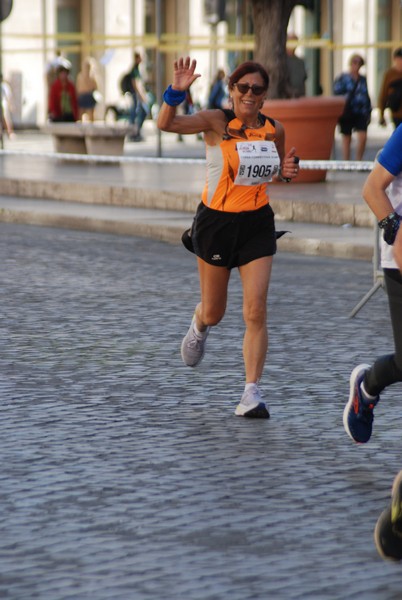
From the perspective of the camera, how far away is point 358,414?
20.1 feet

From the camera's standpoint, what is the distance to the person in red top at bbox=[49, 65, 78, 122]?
2878 centimetres

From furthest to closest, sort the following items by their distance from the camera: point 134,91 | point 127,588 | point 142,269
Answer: point 134,91 → point 142,269 → point 127,588

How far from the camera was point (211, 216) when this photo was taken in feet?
24.0

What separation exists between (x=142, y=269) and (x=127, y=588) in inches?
337

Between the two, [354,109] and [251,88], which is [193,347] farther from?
[354,109]

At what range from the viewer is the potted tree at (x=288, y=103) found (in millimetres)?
18719

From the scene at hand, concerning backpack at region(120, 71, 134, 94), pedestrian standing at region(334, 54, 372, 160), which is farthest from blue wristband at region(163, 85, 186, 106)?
backpack at region(120, 71, 134, 94)

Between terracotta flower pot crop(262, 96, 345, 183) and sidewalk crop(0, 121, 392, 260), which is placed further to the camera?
terracotta flower pot crop(262, 96, 345, 183)

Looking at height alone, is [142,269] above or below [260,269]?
below

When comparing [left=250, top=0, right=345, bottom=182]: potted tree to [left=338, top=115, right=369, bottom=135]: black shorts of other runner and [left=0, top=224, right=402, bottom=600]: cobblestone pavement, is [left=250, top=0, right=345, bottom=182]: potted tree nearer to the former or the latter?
[left=338, top=115, right=369, bottom=135]: black shorts of other runner

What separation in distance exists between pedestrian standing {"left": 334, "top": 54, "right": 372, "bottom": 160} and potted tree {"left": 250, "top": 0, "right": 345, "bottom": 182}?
190 cm

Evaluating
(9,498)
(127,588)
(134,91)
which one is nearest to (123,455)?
(9,498)

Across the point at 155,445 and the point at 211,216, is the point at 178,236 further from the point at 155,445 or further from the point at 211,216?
the point at 155,445

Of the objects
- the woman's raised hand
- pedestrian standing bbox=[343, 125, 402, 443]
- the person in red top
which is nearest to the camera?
pedestrian standing bbox=[343, 125, 402, 443]
